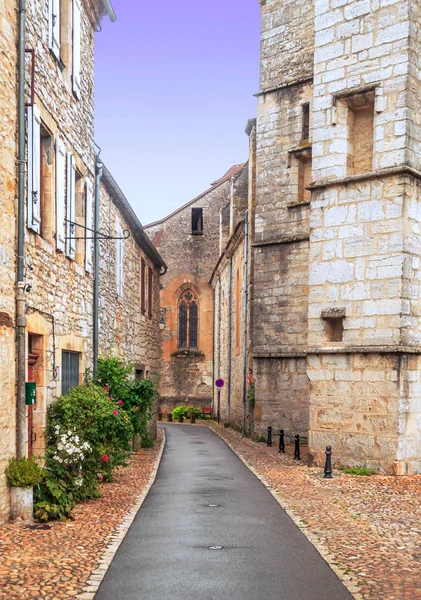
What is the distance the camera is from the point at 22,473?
24.3 feet

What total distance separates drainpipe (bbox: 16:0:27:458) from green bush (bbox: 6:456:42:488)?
0.61ft

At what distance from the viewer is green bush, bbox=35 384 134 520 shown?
26.2ft

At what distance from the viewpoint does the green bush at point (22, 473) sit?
7371mm

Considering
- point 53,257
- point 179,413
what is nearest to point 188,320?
point 179,413

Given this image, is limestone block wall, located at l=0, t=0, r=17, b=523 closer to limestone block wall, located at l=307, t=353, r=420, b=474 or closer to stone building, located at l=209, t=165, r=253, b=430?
limestone block wall, located at l=307, t=353, r=420, b=474

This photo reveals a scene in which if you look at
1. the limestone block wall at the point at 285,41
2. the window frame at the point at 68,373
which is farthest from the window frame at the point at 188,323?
the window frame at the point at 68,373

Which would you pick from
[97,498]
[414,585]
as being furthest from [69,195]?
[414,585]

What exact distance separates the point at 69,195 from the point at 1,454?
164 inches

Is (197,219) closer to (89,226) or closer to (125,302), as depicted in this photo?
(125,302)

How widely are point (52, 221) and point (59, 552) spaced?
4404mm

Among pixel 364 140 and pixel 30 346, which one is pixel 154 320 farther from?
pixel 30 346

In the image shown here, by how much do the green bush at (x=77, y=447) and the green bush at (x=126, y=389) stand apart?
1.51 meters

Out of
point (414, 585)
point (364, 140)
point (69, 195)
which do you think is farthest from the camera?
point (364, 140)

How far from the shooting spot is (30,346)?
866 cm
